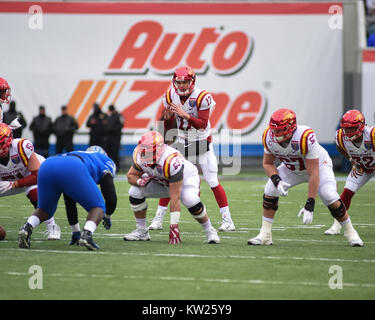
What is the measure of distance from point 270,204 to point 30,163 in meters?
2.70

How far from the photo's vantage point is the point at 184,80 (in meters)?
9.41

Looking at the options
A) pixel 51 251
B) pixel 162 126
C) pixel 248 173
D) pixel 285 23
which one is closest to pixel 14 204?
pixel 162 126

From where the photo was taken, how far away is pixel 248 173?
824 inches

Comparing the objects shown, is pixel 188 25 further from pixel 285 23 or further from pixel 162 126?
pixel 162 126

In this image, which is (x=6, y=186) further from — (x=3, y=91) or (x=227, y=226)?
(x=227, y=226)

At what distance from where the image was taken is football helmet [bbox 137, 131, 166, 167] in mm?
8055

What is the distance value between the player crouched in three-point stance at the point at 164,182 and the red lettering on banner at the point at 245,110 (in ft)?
39.8

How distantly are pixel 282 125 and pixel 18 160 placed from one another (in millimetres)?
2951

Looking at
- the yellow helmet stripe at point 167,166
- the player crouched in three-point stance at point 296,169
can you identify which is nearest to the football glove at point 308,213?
the player crouched in three-point stance at point 296,169

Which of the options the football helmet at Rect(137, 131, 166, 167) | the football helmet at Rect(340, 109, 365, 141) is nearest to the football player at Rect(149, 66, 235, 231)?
the football helmet at Rect(137, 131, 166, 167)

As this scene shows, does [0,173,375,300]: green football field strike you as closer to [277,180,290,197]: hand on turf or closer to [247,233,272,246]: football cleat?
[247,233,272,246]: football cleat

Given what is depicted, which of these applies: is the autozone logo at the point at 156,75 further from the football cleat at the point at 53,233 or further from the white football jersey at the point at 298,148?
the white football jersey at the point at 298,148

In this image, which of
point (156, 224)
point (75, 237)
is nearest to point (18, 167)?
point (75, 237)

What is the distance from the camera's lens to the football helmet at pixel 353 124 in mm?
8758
